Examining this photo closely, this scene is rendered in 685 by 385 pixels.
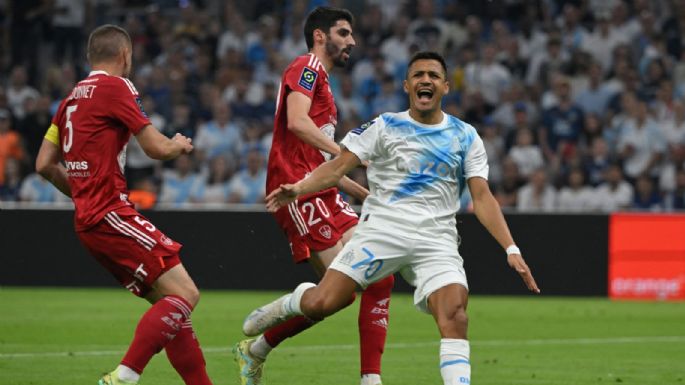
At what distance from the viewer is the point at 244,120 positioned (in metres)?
21.5

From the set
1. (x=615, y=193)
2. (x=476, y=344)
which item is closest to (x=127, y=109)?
(x=476, y=344)

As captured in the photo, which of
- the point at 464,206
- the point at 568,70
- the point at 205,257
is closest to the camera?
the point at 205,257

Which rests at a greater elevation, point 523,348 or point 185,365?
point 185,365

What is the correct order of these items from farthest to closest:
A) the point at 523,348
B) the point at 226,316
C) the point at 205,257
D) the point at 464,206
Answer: the point at 464,206
the point at 205,257
the point at 226,316
the point at 523,348

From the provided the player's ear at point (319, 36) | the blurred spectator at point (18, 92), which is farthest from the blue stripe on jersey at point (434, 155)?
the blurred spectator at point (18, 92)

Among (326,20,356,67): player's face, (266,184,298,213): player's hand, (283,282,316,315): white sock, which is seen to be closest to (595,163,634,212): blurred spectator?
(326,20,356,67): player's face

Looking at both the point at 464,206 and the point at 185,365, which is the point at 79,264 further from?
the point at 185,365

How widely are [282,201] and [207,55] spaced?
15.8 metres

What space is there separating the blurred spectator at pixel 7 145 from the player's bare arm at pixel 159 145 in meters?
14.1

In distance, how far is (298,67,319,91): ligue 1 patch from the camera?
8.86 metres

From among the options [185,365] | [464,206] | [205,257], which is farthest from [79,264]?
[185,365]

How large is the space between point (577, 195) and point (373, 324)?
37.4 ft

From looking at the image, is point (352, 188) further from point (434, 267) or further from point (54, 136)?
point (54, 136)

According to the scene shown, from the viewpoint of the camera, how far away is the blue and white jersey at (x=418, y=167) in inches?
304
